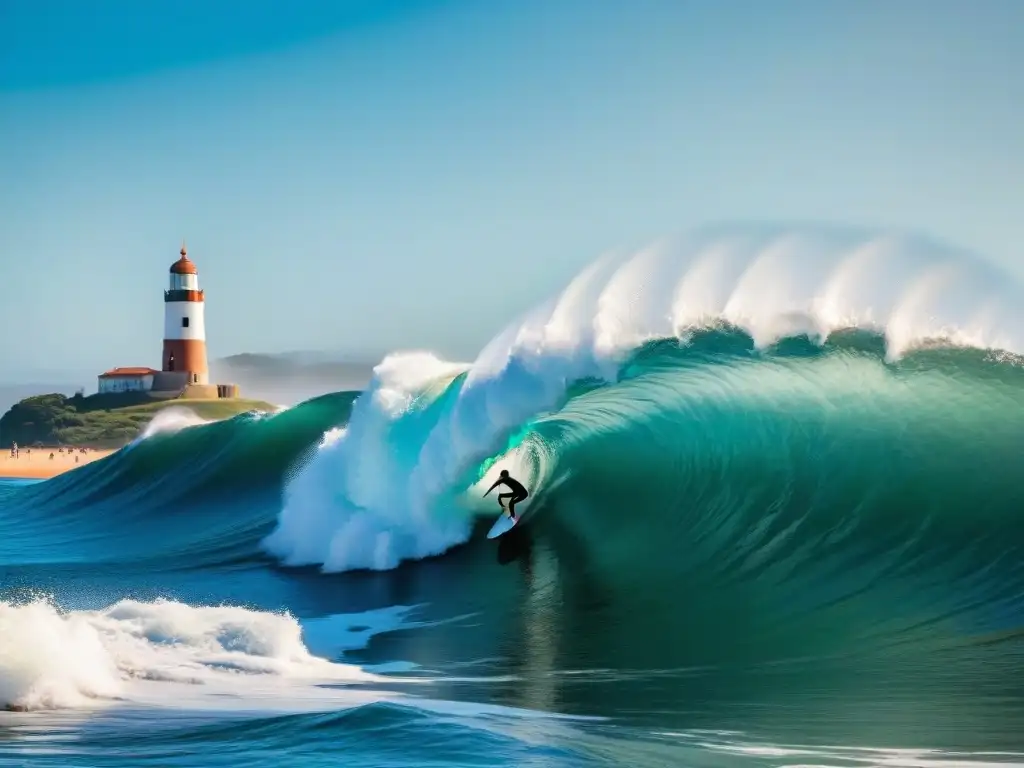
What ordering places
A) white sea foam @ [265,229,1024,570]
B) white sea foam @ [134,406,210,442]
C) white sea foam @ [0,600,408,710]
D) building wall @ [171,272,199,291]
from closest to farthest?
1. white sea foam @ [0,600,408,710]
2. white sea foam @ [265,229,1024,570]
3. white sea foam @ [134,406,210,442]
4. building wall @ [171,272,199,291]

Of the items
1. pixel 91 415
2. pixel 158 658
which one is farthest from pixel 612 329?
pixel 91 415

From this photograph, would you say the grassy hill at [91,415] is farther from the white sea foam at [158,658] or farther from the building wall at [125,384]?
the white sea foam at [158,658]

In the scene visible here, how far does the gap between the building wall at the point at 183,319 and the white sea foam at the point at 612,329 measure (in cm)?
4515

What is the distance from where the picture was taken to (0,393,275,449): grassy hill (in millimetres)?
56219

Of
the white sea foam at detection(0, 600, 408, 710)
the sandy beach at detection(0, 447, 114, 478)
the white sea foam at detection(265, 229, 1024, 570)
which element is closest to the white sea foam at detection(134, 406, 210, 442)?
the white sea foam at detection(265, 229, 1024, 570)

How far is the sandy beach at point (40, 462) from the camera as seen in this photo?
42.0 m

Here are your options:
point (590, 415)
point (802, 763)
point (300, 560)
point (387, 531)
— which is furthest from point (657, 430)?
point (802, 763)

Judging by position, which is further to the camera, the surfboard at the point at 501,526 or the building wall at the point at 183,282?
the building wall at the point at 183,282

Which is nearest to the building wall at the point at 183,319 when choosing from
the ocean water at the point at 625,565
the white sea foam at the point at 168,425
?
the white sea foam at the point at 168,425

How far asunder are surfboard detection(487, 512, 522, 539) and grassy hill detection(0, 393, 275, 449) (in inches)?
1742

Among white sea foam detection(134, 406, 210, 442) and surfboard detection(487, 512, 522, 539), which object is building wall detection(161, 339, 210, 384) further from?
surfboard detection(487, 512, 522, 539)

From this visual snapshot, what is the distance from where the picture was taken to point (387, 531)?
38.0 ft

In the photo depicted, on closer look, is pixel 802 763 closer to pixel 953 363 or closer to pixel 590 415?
pixel 953 363

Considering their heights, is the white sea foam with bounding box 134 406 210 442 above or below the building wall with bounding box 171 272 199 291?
below
